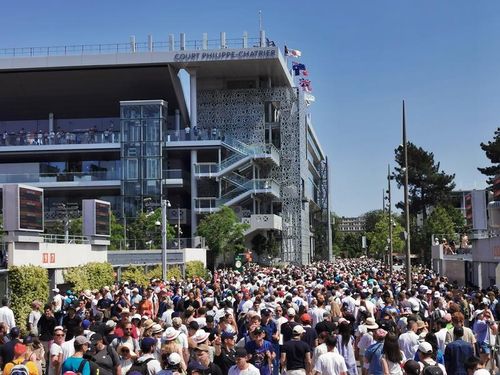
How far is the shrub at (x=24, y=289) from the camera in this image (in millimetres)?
23422

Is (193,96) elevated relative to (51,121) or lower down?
elevated

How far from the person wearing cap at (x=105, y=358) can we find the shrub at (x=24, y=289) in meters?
14.0

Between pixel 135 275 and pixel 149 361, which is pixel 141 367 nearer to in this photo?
pixel 149 361

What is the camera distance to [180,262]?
46.0 m

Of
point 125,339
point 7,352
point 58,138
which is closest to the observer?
point 7,352

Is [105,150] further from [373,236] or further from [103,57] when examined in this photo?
[373,236]

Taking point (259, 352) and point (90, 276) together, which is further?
point (90, 276)

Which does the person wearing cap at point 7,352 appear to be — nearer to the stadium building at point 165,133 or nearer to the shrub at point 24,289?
the shrub at point 24,289

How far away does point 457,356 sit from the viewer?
10359 mm

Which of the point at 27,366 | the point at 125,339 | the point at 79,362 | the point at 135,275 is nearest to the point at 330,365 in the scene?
the point at 79,362

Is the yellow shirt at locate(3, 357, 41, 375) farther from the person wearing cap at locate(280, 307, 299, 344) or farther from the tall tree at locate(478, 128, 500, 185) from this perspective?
the tall tree at locate(478, 128, 500, 185)

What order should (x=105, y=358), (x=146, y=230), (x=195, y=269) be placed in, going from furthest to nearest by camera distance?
(x=146, y=230) < (x=195, y=269) < (x=105, y=358)

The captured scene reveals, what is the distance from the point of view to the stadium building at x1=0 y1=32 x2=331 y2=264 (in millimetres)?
71438

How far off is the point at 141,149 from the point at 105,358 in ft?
205
